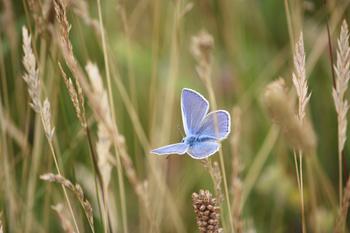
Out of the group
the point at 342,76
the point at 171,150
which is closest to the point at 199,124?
the point at 171,150

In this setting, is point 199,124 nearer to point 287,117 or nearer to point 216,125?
point 216,125

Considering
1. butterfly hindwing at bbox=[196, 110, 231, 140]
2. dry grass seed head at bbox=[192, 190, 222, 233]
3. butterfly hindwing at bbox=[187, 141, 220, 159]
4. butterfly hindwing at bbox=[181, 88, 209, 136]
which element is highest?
butterfly hindwing at bbox=[181, 88, 209, 136]

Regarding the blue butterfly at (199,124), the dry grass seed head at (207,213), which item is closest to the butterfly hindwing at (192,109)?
the blue butterfly at (199,124)

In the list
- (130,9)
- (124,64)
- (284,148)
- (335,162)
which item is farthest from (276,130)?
(130,9)

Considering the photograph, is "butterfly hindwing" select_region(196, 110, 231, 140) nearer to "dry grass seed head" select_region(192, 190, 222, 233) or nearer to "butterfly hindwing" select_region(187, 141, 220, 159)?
"butterfly hindwing" select_region(187, 141, 220, 159)

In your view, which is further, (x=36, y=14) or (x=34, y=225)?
(x=34, y=225)

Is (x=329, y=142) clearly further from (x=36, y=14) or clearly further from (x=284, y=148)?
(x=36, y=14)

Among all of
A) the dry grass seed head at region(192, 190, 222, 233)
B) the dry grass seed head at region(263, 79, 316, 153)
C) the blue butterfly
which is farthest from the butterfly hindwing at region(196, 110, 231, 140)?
the dry grass seed head at region(263, 79, 316, 153)

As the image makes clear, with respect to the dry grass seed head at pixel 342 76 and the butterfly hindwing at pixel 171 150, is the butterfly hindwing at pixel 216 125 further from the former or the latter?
the dry grass seed head at pixel 342 76
